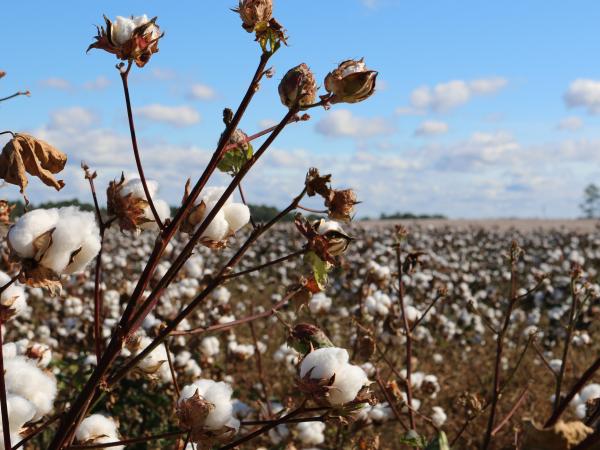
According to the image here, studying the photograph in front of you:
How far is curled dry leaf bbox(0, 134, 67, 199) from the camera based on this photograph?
113 centimetres

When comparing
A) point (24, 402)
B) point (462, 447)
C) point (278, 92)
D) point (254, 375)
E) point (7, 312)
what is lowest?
point (462, 447)

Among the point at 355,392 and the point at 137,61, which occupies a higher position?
the point at 137,61

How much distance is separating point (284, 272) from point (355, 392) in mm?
11960

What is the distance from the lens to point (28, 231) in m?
0.99

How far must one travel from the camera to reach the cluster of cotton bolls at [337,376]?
47.3 inches

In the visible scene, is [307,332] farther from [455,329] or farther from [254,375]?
[455,329]

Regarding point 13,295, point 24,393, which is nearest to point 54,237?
point 24,393

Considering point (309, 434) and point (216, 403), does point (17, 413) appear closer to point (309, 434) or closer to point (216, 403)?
point (216, 403)

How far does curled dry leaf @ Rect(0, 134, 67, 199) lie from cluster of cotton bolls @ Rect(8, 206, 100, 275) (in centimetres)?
14

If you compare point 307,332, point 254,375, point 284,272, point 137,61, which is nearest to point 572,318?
point 307,332

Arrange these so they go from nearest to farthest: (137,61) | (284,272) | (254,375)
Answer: (137,61)
(254,375)
(284,272)

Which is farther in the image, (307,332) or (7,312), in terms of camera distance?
(307,332)

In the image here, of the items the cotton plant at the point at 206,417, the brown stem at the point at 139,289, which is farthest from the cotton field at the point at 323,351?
the brown stem at the point at 139,289

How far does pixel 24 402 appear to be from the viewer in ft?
3.86
